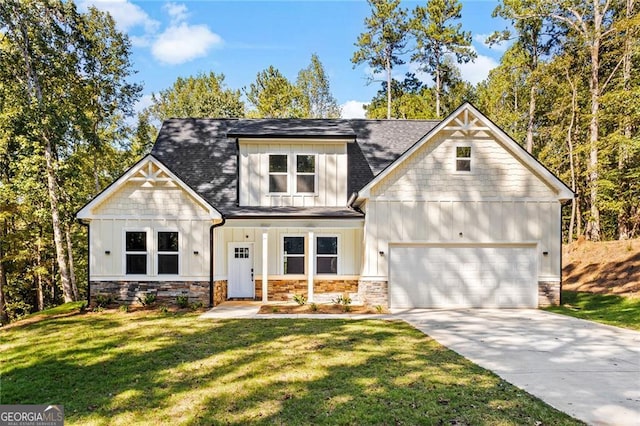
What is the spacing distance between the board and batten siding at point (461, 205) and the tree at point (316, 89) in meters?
21.3

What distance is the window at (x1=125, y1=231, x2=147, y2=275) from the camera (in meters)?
12.3

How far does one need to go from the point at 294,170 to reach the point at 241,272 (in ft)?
14.0

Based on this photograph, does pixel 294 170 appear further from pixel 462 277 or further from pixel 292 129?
pixel 462 277

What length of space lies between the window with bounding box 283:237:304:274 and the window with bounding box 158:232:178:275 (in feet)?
12.4

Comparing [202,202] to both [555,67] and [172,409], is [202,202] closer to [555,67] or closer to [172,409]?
[172,409]

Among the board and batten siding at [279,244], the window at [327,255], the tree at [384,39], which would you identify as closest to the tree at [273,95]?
the tree at [384,39]

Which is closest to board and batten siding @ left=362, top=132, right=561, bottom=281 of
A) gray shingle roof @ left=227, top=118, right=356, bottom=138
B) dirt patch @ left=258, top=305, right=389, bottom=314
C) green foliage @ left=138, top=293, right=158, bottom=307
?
dirt patch @ left=258, top=305, right=389, bottom=314

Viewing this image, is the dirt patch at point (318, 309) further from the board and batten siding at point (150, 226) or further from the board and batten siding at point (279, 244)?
the board and batten siding at point (150, 226)

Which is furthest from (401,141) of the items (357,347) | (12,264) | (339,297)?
(12,264)

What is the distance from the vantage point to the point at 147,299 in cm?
1197

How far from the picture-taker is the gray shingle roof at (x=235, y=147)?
1361 centimetres

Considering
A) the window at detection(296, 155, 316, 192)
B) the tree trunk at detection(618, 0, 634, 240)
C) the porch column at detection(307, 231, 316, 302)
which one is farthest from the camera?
the tree trunk at detection(618, 0, 634, 240)

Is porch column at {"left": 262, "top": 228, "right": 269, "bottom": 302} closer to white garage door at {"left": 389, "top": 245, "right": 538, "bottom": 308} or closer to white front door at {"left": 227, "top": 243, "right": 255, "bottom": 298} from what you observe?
white front door at {"left": 227, "top": 243, "right": 255, "bottom": 298}

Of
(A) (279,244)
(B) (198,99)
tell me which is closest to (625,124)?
(A) (279,244)
